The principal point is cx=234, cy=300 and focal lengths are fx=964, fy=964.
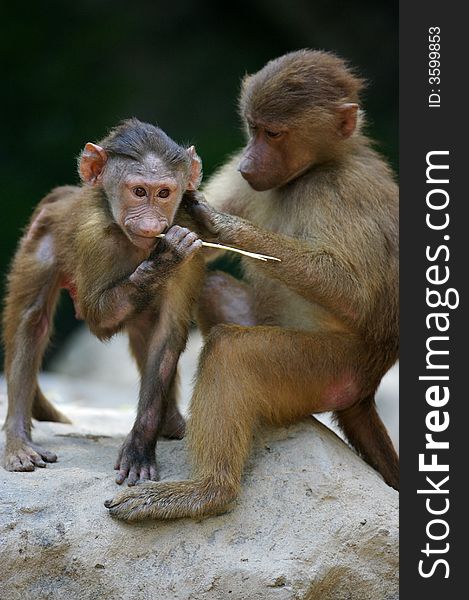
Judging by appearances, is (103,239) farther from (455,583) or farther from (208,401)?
(455,583)

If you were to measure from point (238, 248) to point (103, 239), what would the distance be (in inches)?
26.6

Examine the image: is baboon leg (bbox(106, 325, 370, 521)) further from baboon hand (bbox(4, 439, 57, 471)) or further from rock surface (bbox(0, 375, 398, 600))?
baboon hand (bbox(4, 439, 57, 471))

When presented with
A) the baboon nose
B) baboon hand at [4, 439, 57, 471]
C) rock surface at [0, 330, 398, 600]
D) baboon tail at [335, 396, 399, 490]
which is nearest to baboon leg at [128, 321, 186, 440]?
rock surface at [0, 330, 398, 600]

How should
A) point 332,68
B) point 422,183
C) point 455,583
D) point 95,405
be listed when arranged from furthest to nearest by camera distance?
point 95,405 → point 332,68 → point 422,183 → point 455,583

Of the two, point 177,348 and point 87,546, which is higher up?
point 177,348

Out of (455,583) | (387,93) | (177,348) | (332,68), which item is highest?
(387,93)

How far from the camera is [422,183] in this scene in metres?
4.64

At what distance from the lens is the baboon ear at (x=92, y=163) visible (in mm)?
4801

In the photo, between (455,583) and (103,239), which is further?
(103,239)

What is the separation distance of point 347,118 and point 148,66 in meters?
9.16

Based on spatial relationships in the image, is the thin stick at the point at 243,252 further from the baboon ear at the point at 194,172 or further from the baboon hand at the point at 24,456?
the baboon hand at the point at 24,456

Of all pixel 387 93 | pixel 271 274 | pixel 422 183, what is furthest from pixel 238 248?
pixel 387 93

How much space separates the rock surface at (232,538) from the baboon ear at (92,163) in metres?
1.48

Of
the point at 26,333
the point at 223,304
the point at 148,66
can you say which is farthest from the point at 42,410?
the point at 148,66
